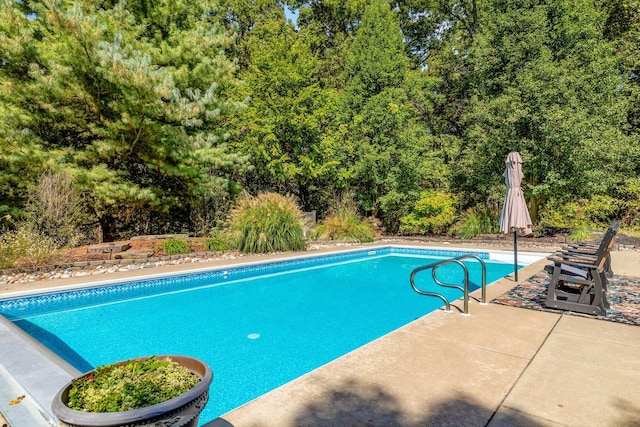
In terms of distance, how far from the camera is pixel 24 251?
22.6 ft

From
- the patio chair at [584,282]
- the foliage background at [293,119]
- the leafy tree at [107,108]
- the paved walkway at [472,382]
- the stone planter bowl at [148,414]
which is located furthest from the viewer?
the foliage background at [293,119]

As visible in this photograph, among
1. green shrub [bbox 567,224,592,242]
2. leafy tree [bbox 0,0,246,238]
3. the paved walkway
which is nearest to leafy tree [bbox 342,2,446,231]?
green shrub [bbox 567,224,592,242]

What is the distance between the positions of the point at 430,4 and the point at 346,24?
5000 mm

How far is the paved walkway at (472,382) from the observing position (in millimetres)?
2192

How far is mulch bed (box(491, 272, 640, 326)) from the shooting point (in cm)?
419

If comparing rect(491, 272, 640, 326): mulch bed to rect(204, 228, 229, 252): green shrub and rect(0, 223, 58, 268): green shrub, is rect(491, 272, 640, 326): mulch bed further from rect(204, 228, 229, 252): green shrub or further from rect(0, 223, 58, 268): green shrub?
rect(0, 223, 58, 268): green shrub

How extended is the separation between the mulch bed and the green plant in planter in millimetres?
4303

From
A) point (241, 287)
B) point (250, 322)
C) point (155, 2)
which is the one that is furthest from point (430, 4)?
point (250, 322)

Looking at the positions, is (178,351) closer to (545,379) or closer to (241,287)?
(241,287)

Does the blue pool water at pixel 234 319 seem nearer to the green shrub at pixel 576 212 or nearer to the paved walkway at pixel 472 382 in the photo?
the paved walkway at pixel 472 382

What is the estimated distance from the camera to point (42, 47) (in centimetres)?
880

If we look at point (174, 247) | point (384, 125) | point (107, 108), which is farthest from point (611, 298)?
point (384, 125)

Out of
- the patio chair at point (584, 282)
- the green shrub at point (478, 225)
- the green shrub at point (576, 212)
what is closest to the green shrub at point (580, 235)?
the green shrub at point (576, 212)

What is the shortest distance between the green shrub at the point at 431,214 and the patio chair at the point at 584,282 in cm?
893
